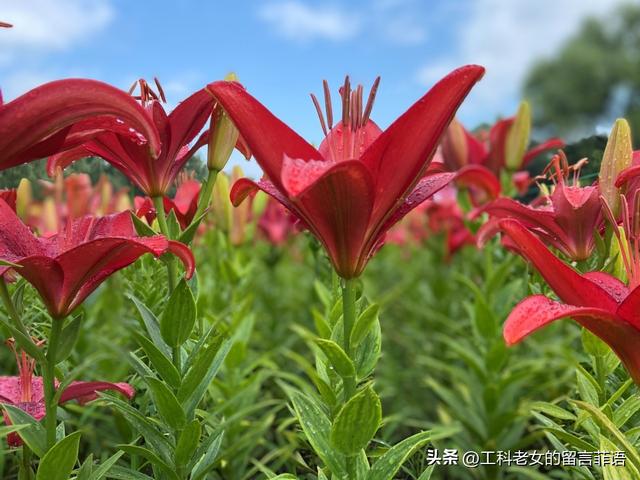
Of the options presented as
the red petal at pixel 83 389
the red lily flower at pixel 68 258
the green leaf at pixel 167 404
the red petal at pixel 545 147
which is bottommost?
the green leaf at pixel 167 404

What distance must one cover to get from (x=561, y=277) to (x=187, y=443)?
1.02 feet

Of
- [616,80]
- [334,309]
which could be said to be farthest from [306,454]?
[616,80]

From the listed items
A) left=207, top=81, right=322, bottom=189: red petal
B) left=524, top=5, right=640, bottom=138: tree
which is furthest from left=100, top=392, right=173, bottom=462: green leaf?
left=524, top=5, right=640, bottom=138: tree

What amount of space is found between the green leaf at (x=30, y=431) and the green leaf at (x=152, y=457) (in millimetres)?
57

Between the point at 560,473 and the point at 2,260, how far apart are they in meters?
0.61

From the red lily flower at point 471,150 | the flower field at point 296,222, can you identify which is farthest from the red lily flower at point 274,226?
the flower field at point 296,222

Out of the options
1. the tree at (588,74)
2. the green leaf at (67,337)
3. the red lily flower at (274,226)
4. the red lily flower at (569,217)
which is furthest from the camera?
the tree at (588,74)

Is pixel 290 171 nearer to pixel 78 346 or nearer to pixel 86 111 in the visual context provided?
pixel 86 111

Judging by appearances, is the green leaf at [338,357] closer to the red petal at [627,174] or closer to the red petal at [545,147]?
the red petal at [627,174]

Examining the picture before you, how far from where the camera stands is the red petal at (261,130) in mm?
456

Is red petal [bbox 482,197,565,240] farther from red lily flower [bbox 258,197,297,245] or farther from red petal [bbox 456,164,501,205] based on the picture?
red lily flower [bbox 258,197,297,245]

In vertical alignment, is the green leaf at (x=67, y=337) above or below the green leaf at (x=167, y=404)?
above

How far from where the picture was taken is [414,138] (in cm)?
46

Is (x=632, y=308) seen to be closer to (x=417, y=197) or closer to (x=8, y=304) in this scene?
(x=417, y=197)
